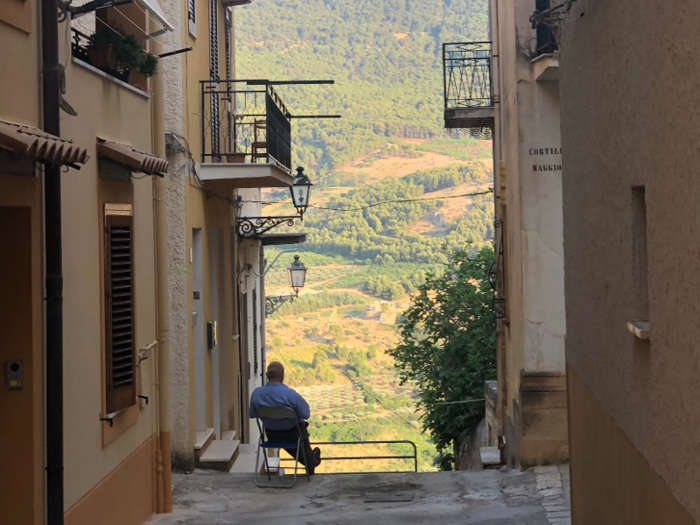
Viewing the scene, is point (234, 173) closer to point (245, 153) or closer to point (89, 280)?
point (245, 153)

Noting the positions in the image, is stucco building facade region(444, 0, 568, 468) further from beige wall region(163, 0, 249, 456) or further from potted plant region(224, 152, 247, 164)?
potted plant region(224, 152, 247, 164)

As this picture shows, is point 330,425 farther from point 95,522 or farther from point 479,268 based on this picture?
point 95,522

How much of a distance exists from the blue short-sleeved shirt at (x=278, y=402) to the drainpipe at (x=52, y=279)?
4245 millimetres

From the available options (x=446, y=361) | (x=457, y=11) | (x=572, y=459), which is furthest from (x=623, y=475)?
(x=457, y=11)

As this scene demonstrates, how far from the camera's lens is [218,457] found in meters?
11.2

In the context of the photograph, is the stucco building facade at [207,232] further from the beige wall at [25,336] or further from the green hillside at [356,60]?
the green hillside at [356,60]

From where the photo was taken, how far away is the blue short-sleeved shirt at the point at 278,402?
976 cm

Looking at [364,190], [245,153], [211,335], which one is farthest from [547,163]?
[364,190]

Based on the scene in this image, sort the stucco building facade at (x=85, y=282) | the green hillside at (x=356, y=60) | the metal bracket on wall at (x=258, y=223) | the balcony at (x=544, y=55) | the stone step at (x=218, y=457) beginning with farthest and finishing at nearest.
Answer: the green hillside at (x=356, y=60), the metal bracket on wall at (x=258, y=223), the stone step at (x=218, y=457), the balcony at (x=544, y=55), the stucco building facade at (x=85, y=282)

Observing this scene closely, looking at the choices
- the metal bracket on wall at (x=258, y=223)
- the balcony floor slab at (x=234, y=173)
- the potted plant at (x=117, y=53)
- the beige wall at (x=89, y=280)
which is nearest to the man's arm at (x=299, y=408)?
the beige wall at (x=89, y=280)

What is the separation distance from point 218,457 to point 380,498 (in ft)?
9.17

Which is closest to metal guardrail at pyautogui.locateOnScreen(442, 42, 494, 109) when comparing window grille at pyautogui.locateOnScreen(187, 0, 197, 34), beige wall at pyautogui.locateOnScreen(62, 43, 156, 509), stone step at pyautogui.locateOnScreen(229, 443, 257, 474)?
window grille at pyautogui.locateOnScreen(187, 0, 197, 34)

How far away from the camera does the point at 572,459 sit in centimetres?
710

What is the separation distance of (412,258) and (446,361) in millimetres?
57454
